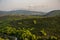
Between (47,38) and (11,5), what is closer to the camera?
(47,38)

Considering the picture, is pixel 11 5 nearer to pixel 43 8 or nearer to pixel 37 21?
pixel 43 8

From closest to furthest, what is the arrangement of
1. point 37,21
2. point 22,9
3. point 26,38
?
point 26,38 < point 37,21 < point 22,9

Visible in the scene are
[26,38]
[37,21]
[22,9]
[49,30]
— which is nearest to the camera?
[26,38]

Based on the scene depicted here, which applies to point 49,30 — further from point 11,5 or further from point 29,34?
point 11,5

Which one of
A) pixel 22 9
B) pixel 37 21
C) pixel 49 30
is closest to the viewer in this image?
pixel 49 30

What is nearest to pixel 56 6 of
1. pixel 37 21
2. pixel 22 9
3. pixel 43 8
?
pixel 43 8

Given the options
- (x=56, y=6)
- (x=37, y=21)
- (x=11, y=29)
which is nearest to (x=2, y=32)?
(x=11, y=29)
